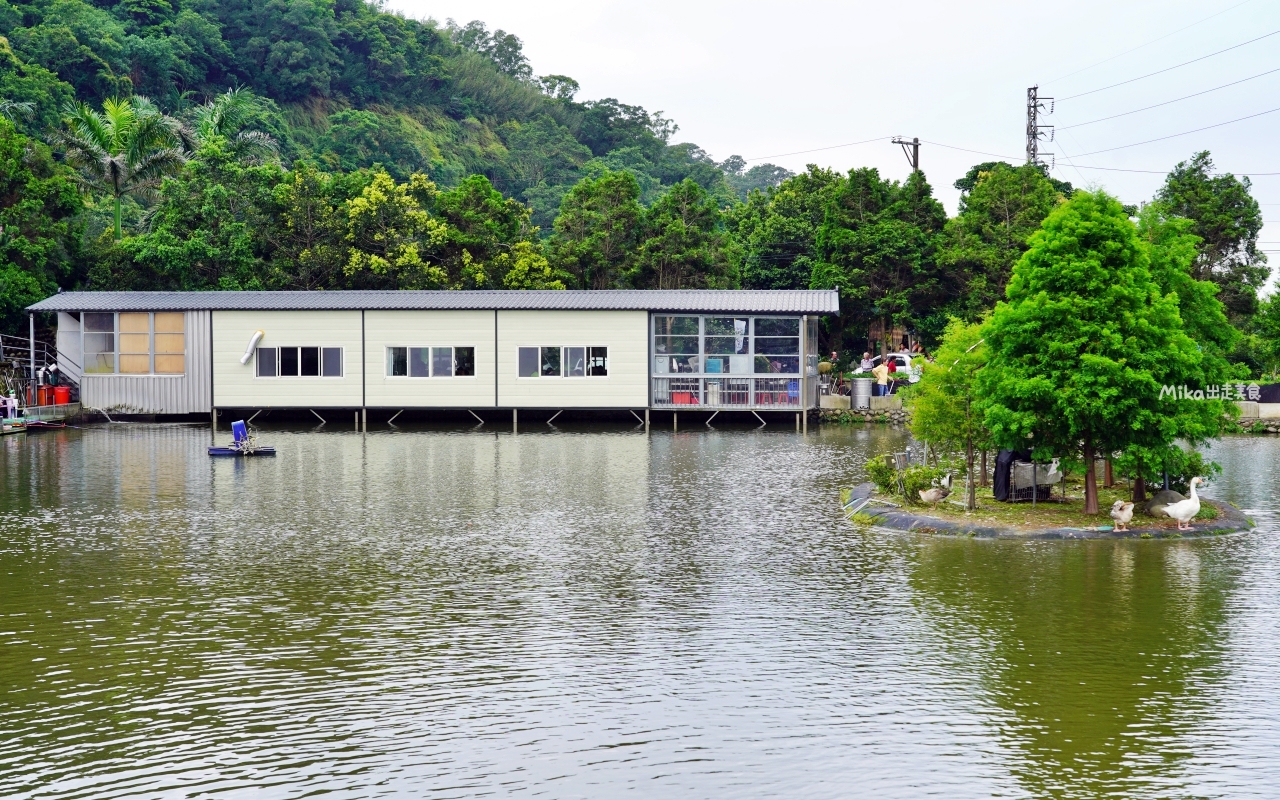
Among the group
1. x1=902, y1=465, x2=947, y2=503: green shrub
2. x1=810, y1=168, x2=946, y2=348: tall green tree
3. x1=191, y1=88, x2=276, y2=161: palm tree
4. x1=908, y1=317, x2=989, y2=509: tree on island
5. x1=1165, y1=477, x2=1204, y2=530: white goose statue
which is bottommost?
x1=1165, y1=477, x2=1204, y2=530: white goose statue

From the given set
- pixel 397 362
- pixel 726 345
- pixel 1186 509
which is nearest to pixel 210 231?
pixel 397 362

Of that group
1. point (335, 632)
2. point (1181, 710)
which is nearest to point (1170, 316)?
point (1181, 710)

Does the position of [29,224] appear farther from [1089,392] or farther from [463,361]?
[1089,392]

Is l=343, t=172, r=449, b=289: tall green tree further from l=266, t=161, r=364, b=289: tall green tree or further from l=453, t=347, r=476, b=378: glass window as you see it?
l=453, t=347, r=476, b=378: glass window

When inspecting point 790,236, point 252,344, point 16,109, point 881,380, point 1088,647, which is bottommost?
point 1088,647

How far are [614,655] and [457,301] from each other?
34.5m

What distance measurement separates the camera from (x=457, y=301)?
155ft

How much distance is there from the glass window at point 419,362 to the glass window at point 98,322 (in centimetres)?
1188

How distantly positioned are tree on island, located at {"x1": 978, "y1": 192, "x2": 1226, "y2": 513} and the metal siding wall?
33355 millimetres

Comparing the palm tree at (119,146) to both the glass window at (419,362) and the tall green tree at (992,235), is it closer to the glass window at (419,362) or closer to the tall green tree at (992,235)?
the glass window at (419,362)

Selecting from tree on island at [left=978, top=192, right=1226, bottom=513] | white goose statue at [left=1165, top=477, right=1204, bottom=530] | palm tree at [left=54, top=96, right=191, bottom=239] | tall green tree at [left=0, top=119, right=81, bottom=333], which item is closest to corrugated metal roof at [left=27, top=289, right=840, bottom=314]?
tall green tree at [left=0, top=119, right=81, bottom=333]

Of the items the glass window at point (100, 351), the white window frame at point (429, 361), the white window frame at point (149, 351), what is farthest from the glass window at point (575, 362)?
the glass window at point (100, 351)

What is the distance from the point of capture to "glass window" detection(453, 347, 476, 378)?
4691 centimetres

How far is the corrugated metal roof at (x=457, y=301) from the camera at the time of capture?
46.2 metres
